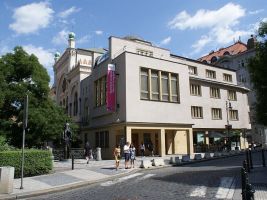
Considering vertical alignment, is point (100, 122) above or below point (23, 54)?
below

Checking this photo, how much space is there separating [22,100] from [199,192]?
69.9ft

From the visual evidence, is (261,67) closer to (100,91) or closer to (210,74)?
(100,91)

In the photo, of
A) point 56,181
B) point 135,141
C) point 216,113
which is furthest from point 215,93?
point 56,181

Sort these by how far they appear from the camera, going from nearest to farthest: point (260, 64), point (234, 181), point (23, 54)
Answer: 1. point (234, 181)
2. point (260, 64)
3. point (23, 54)

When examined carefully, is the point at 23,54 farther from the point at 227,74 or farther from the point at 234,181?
the point at 227,74

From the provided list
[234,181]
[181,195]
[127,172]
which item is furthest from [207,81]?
[181,195]

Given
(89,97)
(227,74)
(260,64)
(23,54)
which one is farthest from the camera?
(227,74)

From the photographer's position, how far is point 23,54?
97.2 feet

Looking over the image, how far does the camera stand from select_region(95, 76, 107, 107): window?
119 feet

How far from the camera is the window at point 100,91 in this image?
36188 mm

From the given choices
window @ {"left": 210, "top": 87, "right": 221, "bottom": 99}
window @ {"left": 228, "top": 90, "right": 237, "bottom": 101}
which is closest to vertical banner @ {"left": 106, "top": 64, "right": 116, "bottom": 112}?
window @ {"left": 210, "top": 87, "right": 221, "bottom": 99}

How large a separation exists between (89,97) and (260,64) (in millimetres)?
24374

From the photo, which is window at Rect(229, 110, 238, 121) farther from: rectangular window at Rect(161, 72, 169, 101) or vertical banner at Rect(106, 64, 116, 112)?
vertical banner at Rect(106, 64, 116, 112)

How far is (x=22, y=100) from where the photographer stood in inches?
1137
